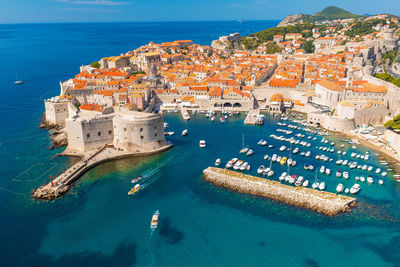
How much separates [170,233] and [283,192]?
880 cm

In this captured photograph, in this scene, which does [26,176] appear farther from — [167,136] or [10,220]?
[167,136]

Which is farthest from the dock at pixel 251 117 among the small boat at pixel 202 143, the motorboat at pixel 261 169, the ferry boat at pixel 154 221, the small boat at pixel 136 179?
the ferry boat at pixel 154 221

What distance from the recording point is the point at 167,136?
1348 inches

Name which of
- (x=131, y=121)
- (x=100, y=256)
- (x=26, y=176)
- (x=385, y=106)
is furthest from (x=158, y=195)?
(x=385, y=106)

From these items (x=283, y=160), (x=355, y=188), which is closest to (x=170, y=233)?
(x=283, y=160)

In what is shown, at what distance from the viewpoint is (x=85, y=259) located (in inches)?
679

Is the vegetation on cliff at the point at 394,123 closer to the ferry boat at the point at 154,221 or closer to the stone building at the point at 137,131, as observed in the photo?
the stone building at the point at 137,131

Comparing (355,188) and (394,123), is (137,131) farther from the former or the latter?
(394,123)

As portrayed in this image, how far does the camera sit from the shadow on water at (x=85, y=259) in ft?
55.6

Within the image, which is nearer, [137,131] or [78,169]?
[78,169]

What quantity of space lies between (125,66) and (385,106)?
4829cm

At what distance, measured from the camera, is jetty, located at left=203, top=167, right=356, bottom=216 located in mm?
20766

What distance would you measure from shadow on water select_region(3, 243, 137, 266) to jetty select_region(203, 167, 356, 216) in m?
9.30

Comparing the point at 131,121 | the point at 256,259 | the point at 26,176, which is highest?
the point at 131,121
